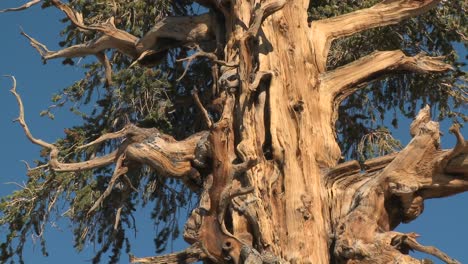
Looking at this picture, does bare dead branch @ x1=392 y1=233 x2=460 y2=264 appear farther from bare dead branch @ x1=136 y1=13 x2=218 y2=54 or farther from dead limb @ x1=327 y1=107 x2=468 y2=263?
bare dead branch @ x1=136 y1=13 x2=218 y2=54

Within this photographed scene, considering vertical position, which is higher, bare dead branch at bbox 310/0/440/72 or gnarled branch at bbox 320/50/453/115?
bare dead branch at bbox 310/0/440/72

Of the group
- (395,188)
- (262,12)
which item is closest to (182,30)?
(262,12)

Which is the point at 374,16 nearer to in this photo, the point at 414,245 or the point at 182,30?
the point at 182,30

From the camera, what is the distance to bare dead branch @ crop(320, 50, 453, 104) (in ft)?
31.6

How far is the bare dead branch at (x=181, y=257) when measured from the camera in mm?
8354

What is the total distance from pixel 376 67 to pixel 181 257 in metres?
2.68

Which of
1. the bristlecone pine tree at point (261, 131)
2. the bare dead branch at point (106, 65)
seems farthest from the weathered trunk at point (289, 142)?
the bare dead branch at point (106, 65)

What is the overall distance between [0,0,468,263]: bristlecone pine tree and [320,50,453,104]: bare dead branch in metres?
0.01

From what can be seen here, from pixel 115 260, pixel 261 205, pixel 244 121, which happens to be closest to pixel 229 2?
pixel 244 121

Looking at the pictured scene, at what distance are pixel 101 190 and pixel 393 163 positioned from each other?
3632 millimetres

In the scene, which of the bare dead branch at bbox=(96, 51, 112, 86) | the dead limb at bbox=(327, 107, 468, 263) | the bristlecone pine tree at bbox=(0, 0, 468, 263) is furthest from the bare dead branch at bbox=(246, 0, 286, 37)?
the bare dead branch at bbox=(96, 51, 112, 86)

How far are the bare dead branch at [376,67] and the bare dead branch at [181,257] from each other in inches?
84.5

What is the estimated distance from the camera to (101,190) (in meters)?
10.9

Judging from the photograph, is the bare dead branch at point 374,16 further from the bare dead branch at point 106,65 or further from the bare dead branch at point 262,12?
the bare dead branch at point 106,65
